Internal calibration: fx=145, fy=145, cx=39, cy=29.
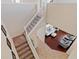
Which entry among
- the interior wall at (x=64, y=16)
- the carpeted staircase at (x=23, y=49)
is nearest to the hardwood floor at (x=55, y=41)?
the carpeted staircase at (x=23, y=49)

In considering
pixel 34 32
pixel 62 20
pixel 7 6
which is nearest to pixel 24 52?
pixel 34 32

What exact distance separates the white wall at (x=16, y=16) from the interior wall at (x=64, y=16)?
2397 millimetres

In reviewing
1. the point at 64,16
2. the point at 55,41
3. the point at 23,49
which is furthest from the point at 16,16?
the point at 64,16

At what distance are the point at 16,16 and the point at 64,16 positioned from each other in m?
3.15

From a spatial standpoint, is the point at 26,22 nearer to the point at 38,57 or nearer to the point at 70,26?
the point at 38,57

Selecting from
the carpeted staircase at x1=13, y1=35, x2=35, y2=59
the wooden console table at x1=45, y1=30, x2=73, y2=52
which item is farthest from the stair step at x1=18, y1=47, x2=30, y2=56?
the wooden console table at x1=45, y1=30, x2=73, y2=52

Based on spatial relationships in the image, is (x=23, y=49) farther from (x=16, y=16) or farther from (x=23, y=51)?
(x=16, y=16)

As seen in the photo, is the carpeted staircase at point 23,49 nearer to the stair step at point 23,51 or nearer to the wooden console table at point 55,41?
the stair step at point 23,51

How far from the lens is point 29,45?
489 centimetres

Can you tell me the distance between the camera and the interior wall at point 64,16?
225 centimetres

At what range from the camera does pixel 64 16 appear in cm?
246

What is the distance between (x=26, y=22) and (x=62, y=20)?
130 inches

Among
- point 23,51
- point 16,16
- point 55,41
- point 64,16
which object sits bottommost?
point 55,41

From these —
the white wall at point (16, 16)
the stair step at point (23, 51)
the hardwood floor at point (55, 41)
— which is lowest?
the hardwood floor at point (55, 41)
